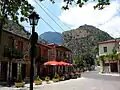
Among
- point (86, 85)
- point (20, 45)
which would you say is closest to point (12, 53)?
point (20, 45)

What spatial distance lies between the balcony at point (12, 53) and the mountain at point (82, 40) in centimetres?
8938

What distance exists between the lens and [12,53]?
104 feet

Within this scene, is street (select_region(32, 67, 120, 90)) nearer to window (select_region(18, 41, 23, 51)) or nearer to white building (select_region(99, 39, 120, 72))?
window (select_region(18, 41, 23, 51))

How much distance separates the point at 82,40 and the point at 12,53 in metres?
98.0

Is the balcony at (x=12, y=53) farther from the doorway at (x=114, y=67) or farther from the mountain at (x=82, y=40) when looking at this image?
the mountain at (x=82, y=40)

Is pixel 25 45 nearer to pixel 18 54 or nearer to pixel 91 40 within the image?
pixel 18 54

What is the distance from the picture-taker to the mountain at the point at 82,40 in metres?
125

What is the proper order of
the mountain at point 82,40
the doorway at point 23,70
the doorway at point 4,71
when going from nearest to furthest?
1. the doorway at point 4,71
2. the doorway at point 23,70
3. the mountain at point 82,40

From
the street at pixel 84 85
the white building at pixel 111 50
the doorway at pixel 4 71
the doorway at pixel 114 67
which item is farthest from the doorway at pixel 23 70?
the doorway at pixel 114 67

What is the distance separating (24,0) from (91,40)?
119034mm

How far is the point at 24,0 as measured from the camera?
30.9 ft

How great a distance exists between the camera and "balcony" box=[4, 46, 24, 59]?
1215 inches

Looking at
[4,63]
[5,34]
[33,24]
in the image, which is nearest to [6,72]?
[4,63]

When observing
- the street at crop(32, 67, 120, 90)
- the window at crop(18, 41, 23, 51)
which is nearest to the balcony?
the window at crop(18, 41, 23, 51)
